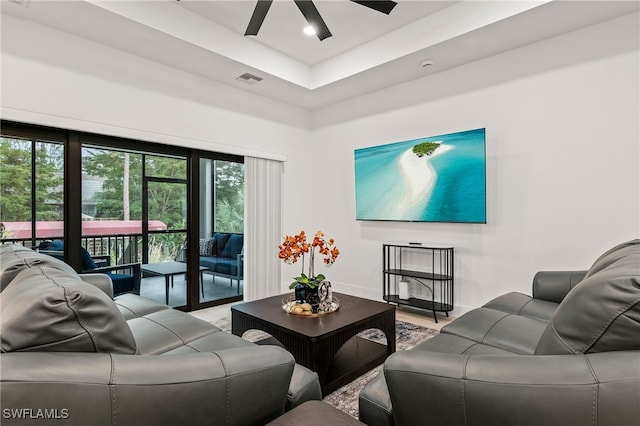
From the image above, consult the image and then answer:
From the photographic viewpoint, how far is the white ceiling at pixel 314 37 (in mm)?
2715

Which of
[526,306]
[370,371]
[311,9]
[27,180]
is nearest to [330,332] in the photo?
[370,371]

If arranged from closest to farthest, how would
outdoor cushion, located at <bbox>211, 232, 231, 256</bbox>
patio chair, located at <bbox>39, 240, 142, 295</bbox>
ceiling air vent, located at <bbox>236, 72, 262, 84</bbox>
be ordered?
patio chair, located at <bbox>39, 240, 142, 295</bbox> < ceiling air vent, located at <bbox>236, 72, 262, 84</bbox> < outdoor cushion, located at <bbox>211, 232, 231, 256</bbox>

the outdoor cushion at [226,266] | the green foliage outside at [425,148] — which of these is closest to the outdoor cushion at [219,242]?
the outdoor cushion at [226,266]

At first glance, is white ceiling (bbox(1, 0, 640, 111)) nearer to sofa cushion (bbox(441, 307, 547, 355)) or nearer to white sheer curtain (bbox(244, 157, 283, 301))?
white sheer curtain (bbox(244, 157, 283, 301))

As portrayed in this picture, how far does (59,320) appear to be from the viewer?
95cm

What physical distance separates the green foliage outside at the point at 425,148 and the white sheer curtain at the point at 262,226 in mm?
1900

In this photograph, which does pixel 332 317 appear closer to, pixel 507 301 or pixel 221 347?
pixel 221 347

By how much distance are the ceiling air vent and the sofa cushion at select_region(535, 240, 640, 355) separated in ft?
12.0

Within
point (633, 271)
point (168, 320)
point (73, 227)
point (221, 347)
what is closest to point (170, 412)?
point (221, 347)

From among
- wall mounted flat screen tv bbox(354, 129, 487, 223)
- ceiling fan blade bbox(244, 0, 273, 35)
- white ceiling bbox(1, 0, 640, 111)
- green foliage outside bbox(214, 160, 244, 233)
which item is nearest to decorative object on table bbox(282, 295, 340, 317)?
wall mounted flat screen tv bbox(354, 129, 487, 223)

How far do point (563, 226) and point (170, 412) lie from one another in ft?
11.1

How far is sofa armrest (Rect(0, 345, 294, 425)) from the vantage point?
822 millimetres

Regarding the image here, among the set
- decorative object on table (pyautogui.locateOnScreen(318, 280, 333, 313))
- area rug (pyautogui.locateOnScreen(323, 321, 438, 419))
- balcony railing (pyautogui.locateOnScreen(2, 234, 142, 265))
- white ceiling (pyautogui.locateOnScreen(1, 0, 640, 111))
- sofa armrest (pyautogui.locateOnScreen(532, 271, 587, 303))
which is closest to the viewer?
area rug (pyautogui.locateOnScreen(323, 321, 438, 419))

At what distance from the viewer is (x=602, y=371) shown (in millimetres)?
908
